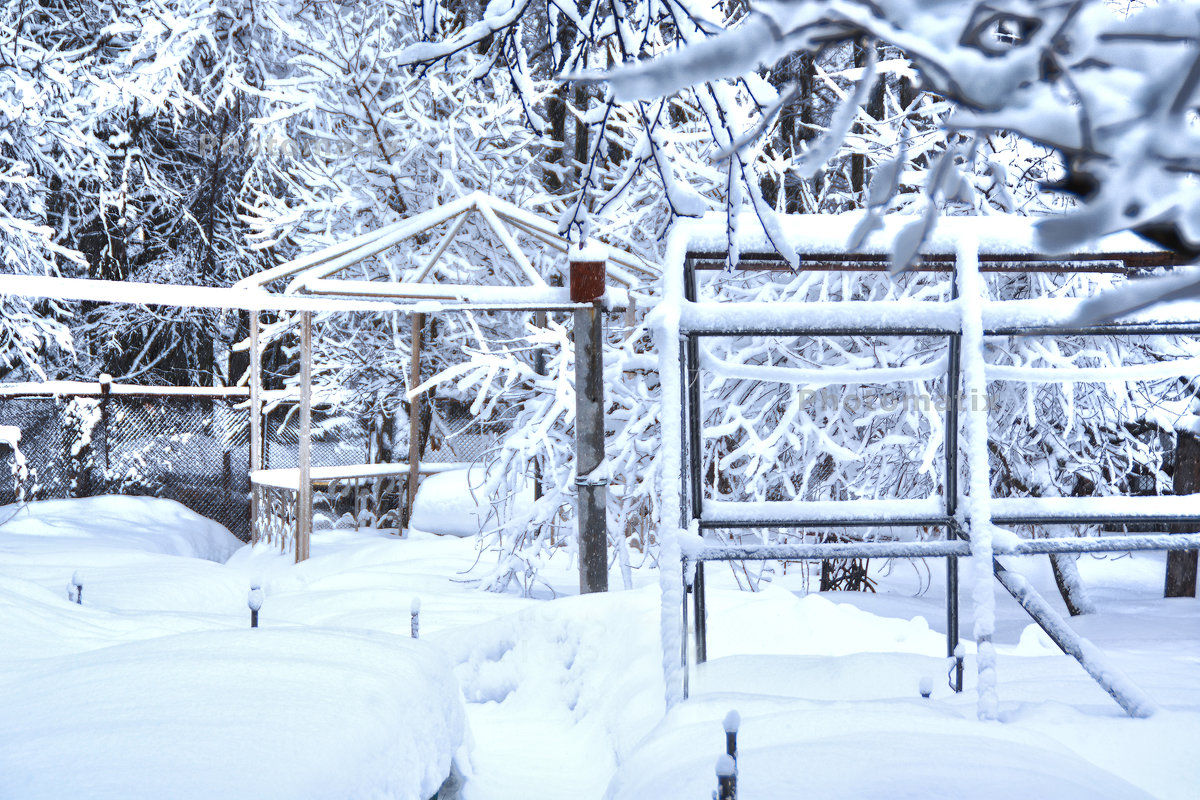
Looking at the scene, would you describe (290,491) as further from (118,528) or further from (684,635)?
(684,635)

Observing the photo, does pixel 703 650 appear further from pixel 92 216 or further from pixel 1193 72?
pixel 92 216

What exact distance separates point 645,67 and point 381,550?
24.1ft

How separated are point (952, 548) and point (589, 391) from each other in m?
2.80

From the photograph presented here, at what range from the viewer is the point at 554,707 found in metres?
3.75

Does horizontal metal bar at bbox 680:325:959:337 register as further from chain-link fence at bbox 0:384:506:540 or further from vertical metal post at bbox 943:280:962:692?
chain-link fence at bbox 0:384:506:540

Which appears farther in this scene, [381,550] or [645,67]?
[381,550]

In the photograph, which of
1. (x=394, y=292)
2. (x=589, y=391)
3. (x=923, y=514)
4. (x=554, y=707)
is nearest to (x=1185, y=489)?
(x=589, y=391)

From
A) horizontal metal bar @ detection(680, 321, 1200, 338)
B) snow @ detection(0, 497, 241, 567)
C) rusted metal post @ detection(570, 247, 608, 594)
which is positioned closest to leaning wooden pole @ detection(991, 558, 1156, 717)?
horizontal metal bar @ detection(680, 321, 1200, 338)

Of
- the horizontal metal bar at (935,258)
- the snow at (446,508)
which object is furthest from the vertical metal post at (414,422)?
the horizontal metal bar at (935,258)

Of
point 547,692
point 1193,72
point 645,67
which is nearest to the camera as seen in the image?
point 1193,72

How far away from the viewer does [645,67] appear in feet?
2.42

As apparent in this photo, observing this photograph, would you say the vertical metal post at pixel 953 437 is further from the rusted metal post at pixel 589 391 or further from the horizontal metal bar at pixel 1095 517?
the rusted metal post at pixel 589 391

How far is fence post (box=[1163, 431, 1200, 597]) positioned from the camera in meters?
6.32

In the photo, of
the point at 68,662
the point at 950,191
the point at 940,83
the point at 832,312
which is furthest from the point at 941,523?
the point at 68,662
